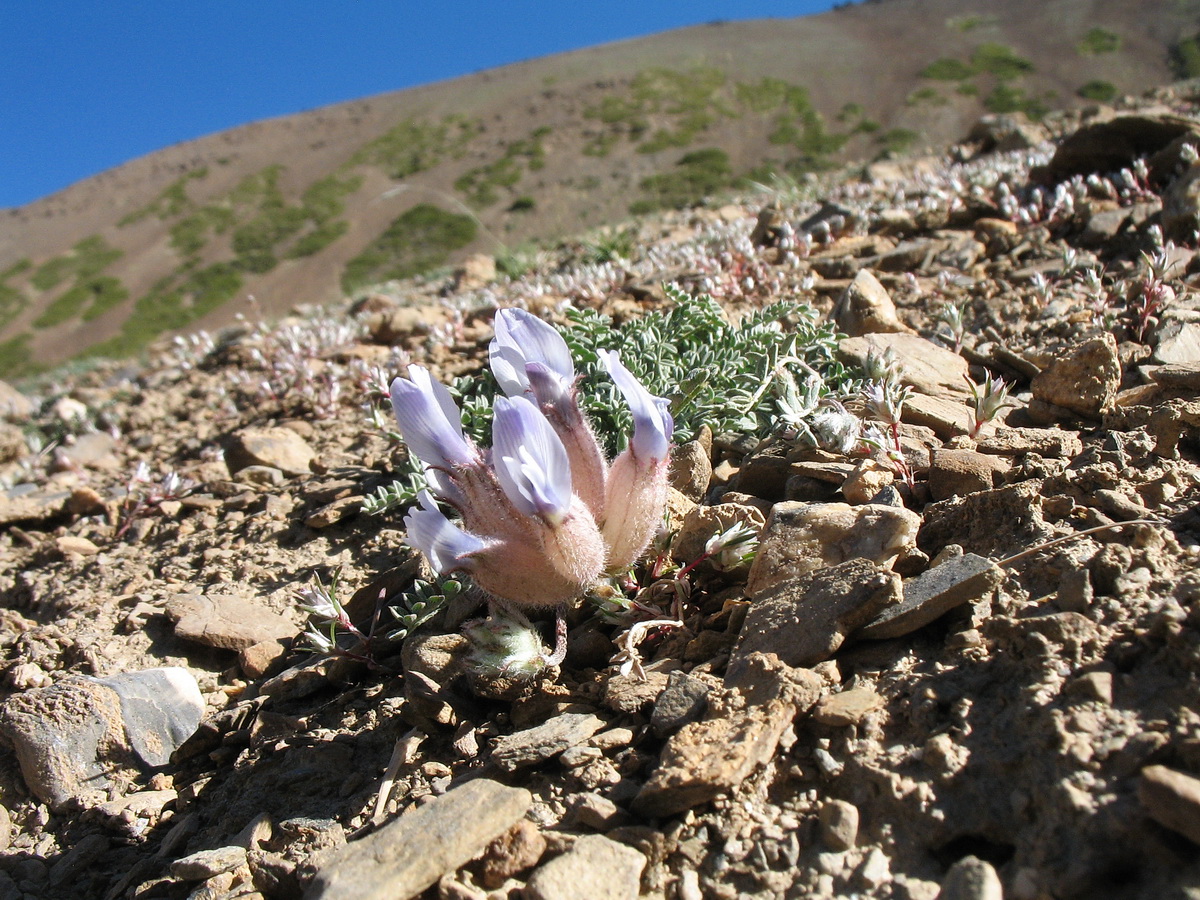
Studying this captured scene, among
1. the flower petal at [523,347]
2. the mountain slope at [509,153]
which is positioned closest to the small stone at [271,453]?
the flower petal at [523,347]

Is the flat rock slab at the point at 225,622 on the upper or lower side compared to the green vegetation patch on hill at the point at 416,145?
lower

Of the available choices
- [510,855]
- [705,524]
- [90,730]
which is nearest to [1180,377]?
[705,524]

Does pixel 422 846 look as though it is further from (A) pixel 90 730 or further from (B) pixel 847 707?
(A) pixel 90 730

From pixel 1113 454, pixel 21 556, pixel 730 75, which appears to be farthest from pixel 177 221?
pixel 1113 454

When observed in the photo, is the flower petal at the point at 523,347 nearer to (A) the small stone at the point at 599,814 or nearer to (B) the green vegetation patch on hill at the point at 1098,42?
(A) the small stone at the point at 599,814

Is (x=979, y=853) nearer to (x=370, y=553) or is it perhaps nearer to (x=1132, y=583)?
(x=1132, y=583)
